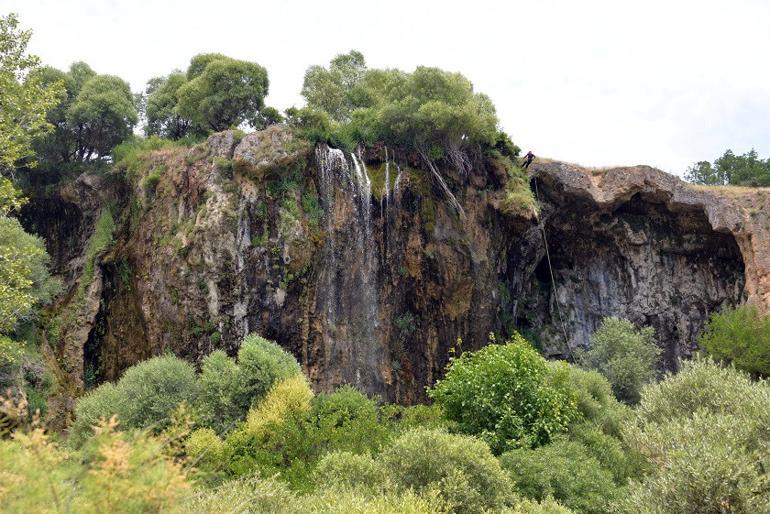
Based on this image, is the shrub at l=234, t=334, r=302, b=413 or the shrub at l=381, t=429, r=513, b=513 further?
the shrub at l=234, t=334, r=302, b=413

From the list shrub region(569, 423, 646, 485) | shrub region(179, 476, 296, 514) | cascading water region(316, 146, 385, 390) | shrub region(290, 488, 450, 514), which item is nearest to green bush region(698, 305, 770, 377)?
shrub region(569, 423, 646, 485)

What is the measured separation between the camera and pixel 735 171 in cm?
4916

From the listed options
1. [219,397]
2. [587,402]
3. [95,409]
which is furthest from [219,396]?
[587,402]

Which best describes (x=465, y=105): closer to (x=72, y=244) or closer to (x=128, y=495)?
(x=72, y=244)

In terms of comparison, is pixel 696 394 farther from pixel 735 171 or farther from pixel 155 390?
pixel 735 171

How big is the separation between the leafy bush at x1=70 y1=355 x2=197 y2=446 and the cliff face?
3.45 m

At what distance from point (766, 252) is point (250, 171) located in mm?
22590

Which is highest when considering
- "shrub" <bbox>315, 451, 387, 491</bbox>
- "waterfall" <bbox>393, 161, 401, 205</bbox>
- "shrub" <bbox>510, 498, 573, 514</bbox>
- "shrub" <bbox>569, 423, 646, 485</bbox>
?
"waterfall" <bbox>393, 161, 401, 205</bbox>

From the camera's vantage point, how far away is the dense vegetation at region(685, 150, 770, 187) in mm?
45344

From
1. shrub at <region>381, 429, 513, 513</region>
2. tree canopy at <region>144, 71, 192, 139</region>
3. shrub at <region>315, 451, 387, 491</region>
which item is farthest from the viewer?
tree canopy at <region>144, 71, 192, 139</region>

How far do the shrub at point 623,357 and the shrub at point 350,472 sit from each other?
685 inches

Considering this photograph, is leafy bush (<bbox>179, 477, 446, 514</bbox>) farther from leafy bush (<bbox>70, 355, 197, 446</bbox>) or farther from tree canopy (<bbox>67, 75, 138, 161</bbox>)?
tree canopy (<bbox>67, 75, 138, 161</bbox>)

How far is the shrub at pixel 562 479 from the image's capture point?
46.1 ft

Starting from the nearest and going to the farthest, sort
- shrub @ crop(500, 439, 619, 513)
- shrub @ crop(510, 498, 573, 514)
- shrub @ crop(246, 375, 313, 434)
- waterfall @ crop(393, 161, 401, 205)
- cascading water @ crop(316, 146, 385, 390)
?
shrub @ crop(510, 498, 573, 514) → shrub @ crop(500, 439, 619, 513) → shrub @ crop(246, 375, 313, 434) → cascading water @ crop(316, 146, 385, 390) → waterfall @ crop(393, 161, 401, 205)
